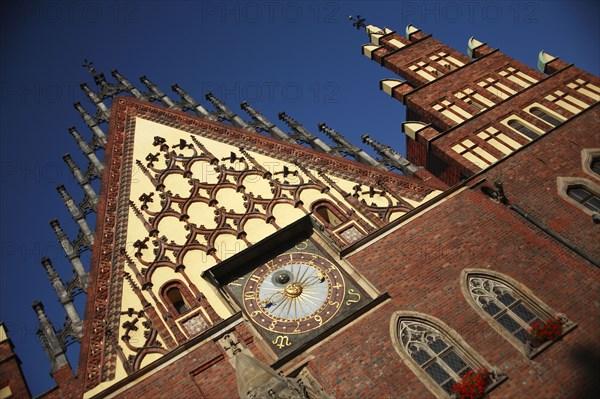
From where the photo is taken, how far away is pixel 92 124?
17.6m

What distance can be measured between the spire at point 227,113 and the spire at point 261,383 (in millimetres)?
8177

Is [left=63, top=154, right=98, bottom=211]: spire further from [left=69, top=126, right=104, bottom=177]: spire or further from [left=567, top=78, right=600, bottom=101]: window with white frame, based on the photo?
[left=567, top=78, right=600, bottom=101]: window with white frame

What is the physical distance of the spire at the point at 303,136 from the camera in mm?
15999

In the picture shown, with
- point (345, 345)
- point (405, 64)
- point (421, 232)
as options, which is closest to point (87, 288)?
point (345, 345)

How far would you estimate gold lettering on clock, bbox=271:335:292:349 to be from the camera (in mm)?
11492

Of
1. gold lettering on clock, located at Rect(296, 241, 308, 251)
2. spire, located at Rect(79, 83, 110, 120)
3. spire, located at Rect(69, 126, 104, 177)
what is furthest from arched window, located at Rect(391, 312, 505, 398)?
spire, located at Rect(79, 83, 110, 120)

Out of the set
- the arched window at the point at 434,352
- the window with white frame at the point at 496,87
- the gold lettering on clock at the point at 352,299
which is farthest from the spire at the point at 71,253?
the window with white frame at the point at 496,87

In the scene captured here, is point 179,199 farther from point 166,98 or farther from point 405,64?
point 405,64

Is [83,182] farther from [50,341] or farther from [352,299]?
[352,299]

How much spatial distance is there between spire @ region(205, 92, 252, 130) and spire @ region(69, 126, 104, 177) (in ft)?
12.3

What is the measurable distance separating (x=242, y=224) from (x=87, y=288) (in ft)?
11.9

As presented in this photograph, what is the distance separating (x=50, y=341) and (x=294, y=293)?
4921 millimetres

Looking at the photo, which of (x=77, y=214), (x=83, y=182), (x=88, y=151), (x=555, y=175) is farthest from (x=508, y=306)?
(x=88, y=151)

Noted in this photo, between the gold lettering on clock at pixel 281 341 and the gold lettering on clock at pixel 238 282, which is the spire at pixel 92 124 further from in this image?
the gold lettering on clock at pixel 281 341
